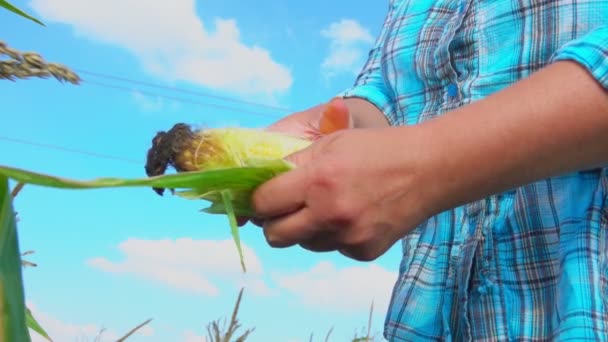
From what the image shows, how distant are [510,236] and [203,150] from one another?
0.41 meters

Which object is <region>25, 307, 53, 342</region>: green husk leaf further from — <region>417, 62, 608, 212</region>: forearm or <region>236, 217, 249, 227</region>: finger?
<region>417, 62, 608, 212</region>: forearm

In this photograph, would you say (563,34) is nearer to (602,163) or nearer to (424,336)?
(602,163)

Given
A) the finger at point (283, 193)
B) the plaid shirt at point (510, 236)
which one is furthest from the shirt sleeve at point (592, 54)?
the finger at point (283, 193)

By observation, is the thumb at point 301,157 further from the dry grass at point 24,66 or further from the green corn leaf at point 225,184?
the dry grass at point 24,66

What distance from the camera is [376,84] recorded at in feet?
4.33

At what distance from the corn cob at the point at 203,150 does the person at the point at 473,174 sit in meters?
0.05

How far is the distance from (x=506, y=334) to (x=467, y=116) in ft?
1.04

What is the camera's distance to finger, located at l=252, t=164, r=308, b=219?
0.70 metres

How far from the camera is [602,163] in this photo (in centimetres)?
79

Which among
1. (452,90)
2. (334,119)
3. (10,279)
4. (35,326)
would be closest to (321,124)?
(334,119)

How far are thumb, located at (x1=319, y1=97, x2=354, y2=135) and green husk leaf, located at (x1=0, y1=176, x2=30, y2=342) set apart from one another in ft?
1.58

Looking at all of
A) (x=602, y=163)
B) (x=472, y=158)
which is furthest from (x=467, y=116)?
(x=602, y=163)

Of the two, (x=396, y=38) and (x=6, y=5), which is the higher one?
(x=396, y=38)

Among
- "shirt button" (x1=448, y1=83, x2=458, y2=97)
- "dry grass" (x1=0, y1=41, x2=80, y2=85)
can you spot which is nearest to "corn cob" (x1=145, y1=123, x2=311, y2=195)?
"dry grass" (x1=0, y1=41, x2=80, y2=85)
